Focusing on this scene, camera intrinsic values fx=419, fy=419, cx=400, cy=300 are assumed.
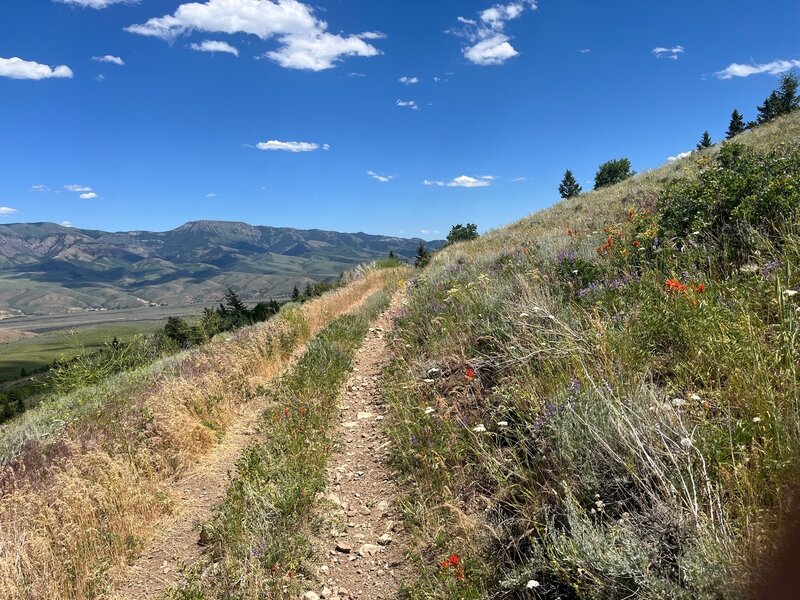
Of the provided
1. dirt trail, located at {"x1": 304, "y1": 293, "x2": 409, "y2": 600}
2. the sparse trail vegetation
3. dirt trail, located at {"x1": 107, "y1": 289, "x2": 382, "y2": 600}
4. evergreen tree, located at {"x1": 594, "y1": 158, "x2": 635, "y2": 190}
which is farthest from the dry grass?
evergreen tree, located at {"x1": 594, "y1": 158, "x2": 635, "y2": 190}

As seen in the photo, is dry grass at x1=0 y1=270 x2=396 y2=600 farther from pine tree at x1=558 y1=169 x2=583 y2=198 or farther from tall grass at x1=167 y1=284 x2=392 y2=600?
pine tree at x1=558 y1=169 x2=583 y2=198

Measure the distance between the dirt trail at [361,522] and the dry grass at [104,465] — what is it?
1831 millimetres

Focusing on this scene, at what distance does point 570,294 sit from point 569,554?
11.7ft

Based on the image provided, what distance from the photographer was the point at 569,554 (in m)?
2.28

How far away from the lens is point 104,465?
15.5 feet

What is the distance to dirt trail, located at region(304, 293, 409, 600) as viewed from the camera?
132 inches

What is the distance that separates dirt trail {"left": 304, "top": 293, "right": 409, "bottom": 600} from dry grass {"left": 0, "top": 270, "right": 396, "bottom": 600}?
1.83m

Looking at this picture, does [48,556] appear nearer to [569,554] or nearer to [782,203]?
[569,554]

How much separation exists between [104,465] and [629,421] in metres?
5.32

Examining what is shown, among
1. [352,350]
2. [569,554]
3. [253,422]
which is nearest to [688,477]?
[569,554]

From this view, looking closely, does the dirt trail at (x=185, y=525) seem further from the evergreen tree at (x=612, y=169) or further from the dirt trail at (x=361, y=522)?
the evergreen tree at (x=612, y=169)

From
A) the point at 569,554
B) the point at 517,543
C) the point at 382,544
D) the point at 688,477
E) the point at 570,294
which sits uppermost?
the point at 570,294

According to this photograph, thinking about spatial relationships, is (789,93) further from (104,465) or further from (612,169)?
(104,465)

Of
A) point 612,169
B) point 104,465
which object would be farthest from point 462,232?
point 104,465
